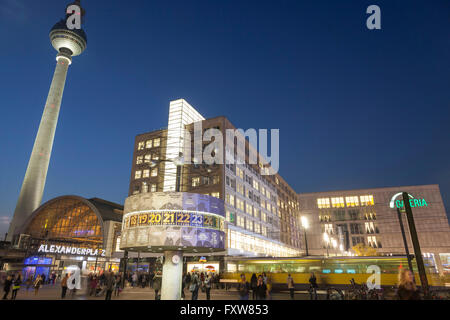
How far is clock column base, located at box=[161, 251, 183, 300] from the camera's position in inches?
789

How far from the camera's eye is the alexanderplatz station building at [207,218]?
71.1ft

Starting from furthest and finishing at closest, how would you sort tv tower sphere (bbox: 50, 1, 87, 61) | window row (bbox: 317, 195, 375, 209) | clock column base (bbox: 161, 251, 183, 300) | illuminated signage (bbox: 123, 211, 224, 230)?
1. tv tower sphere (bbox: 50, 1, 87, 61)
2. window row (bbox: 317, 195, 375, 209)
3. illuminated signage (bbox: 123, 211, 224, 230)
4. clock column base (bbox: 161, 251, 183, 300)

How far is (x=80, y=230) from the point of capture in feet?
214

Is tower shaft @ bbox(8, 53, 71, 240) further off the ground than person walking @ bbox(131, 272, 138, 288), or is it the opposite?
tower shaft @ bbox(8, 53, 71, 240)

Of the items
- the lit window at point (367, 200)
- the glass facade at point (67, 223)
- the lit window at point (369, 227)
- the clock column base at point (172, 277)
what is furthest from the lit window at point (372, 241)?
the clock column base at point (172, 277)

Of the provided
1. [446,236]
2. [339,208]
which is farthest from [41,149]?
[446,236]

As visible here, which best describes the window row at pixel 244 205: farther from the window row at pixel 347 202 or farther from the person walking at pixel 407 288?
the person walking at pixel 407 288

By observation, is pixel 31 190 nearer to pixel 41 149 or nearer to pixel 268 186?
pixel 41 149

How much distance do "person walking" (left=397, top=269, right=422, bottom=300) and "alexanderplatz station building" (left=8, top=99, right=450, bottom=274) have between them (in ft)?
47.1

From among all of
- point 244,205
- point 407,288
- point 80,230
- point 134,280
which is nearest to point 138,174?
point 80,230

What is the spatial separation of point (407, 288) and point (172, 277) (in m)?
16.4

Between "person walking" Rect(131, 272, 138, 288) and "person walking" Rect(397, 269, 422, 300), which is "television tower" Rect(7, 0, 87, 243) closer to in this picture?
"person walking" Rect(131, 272, 138, 288)

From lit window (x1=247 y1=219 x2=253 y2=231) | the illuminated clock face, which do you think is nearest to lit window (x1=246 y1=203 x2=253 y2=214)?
lit window (x1=247 y1=219 x2=253 y2=231)

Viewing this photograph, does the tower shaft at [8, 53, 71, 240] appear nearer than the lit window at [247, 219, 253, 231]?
No
